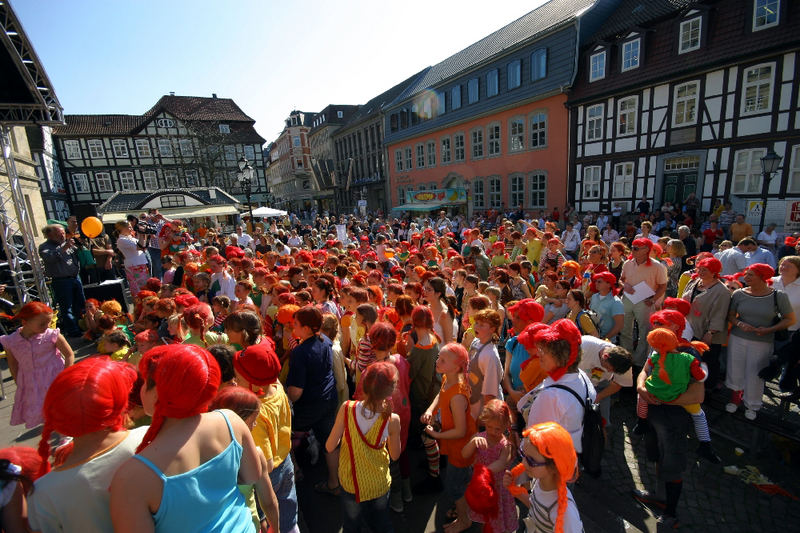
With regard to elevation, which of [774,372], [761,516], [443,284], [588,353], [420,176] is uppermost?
[420,176]

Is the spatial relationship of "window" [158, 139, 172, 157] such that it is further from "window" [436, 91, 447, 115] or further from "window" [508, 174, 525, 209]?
"window" [508, 174, 525, 209]

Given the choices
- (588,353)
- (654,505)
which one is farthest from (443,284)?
(654,505)

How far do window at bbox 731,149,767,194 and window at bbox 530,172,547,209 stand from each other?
8224 millimetres

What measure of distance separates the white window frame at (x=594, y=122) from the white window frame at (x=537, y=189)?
300 cm

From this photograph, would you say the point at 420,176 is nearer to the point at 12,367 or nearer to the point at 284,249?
the point at 284,249

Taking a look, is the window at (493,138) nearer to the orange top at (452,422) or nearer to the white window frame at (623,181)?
the white window frame at (623,181)

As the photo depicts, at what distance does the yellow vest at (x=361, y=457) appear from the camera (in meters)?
2.45

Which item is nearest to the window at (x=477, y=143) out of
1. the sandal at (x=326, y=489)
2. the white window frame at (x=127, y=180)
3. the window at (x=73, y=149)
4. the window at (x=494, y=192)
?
the window at (x=494, y=192)

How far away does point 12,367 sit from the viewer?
3676mm

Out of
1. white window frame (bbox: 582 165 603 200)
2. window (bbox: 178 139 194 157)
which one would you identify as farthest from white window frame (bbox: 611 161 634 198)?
window (bbox: 178 139 194 157)

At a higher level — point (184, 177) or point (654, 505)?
point (184, 177)

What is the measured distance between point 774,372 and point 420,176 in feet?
93.1

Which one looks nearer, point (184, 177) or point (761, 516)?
point (761, 516)

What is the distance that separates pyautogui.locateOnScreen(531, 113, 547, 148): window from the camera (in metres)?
20.0
